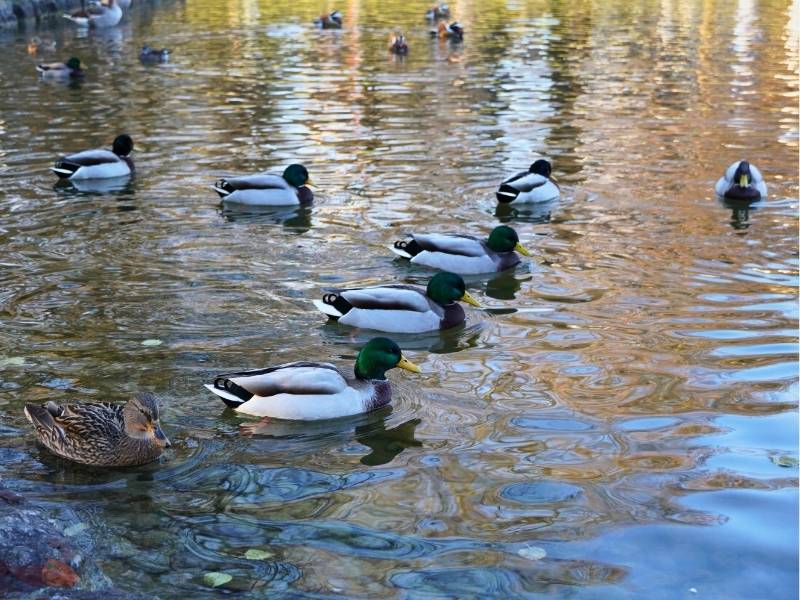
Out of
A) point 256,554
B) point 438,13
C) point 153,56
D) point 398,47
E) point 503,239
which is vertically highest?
point 438,13

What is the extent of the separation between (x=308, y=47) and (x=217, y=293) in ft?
72.5

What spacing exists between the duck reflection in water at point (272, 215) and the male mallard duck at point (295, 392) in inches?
213

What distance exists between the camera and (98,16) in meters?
37.1

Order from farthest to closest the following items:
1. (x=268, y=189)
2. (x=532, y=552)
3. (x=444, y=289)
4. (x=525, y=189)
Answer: (x=268, y=189), (x=525, y=189), (x=444, y=289), (x=532, y=552)

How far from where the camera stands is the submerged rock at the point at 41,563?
484 centimetres

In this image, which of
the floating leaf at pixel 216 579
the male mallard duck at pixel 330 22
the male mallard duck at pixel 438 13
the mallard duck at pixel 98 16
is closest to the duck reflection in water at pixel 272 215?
the floating leaf at pixel 216 579

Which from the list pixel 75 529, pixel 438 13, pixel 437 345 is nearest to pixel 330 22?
pixel 438 13

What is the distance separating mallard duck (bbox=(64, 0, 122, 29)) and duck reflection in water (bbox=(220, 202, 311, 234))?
24.9 meters

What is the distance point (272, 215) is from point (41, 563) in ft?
30.3

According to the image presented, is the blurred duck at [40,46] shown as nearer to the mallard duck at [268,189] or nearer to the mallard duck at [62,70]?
the mallard duck at [62,70]

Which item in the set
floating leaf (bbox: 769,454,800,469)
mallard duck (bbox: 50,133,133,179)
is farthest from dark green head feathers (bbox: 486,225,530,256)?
mallard duck (bbox: 50,133,133,179)

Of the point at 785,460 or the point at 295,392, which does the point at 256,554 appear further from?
the point at 785,460

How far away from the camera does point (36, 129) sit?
19.4 m

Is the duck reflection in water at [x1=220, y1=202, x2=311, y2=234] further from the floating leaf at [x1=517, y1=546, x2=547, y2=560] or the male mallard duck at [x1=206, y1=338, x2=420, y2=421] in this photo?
the floating leaf at [x1=517, y1=546, x2=547, y2=560]
